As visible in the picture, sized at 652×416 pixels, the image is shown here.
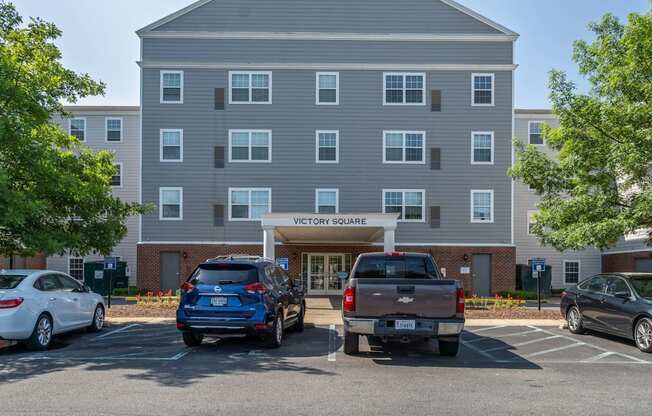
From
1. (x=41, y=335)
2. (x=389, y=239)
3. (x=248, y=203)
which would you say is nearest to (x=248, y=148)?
(x=248, y=203)

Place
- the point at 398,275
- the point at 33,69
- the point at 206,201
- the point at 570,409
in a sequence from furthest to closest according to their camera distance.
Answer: the point at 206,201 < the point at 33,69 < the point at 398,275 < the point at 570,409

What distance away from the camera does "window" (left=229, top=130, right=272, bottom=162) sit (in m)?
30.7

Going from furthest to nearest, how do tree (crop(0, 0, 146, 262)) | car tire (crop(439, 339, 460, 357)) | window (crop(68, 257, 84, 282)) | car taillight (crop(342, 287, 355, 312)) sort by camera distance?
window (crop(68, 257, 84, 282)) → tree (crop(0, 0, 146, 262)) → car tire (crop(439, 339, 460, 357)) → car taillight (crop(342, 287, 355, 312))

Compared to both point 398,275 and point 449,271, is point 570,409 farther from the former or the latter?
point 449,271

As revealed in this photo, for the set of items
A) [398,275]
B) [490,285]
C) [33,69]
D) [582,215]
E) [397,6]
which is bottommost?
[490,285]

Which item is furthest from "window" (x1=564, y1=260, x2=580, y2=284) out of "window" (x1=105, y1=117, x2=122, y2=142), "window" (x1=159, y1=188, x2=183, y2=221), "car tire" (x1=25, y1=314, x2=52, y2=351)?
"car tire" (x1=25, y1=314, x2=52, y2=351)

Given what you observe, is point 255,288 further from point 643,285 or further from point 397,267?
point 643,285

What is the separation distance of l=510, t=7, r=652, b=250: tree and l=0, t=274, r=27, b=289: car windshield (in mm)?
12547

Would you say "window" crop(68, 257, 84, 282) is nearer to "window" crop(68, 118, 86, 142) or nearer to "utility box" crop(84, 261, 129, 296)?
"utility box" crop(84, 261, 129, 296)

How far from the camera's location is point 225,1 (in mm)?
31172

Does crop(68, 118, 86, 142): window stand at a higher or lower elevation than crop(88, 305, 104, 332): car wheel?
higher

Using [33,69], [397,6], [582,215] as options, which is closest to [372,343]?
[582,215]

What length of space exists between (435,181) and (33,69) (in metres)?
19.2

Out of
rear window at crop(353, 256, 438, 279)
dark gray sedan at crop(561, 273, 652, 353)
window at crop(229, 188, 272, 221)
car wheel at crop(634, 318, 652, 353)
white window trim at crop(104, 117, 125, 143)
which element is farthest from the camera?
white window trim at crop(104, 117, 125, 143)
